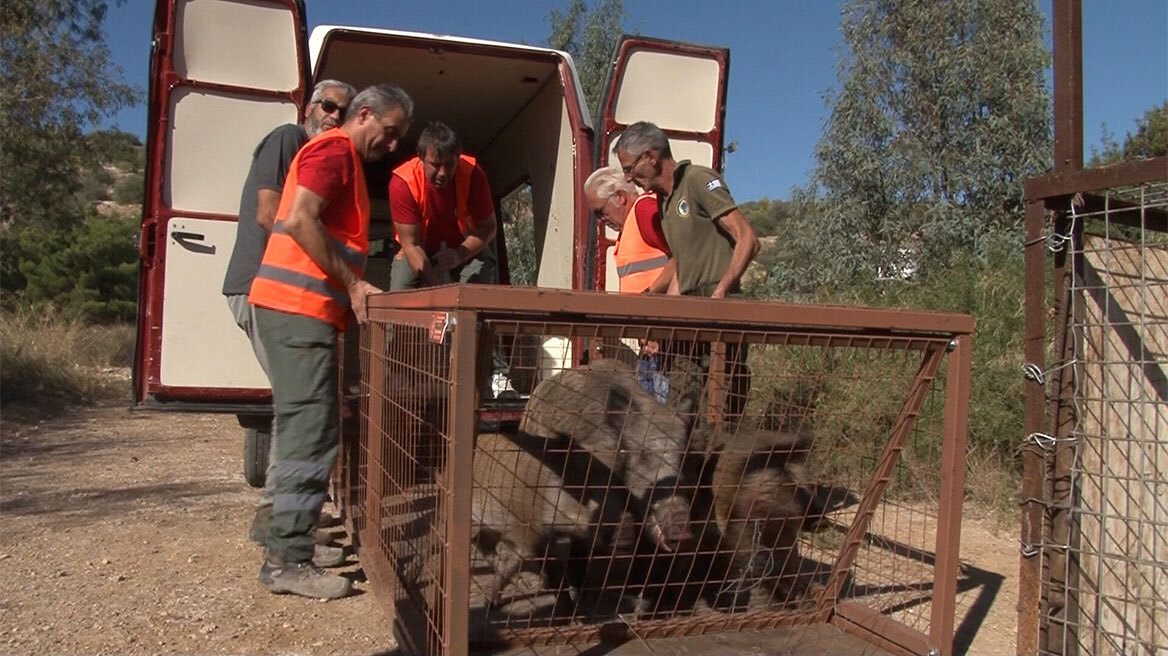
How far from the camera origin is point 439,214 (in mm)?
5812

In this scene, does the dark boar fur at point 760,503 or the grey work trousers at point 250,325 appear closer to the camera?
the dark boar fur at point 760,503

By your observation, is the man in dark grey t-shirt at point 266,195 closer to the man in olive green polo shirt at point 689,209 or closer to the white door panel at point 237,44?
the white door panel at point 237,44

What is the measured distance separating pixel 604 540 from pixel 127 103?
16.1 m

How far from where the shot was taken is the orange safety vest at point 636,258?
545 cm

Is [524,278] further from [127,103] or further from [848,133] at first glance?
[127,103]

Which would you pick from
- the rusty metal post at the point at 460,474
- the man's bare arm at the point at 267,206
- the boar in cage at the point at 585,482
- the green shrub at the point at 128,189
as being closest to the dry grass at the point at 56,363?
the man's bare arm at the point at 267,206

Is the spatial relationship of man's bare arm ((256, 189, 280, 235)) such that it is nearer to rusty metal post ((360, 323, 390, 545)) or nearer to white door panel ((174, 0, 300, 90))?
rusty metal post ((360, 323, 390, 545))

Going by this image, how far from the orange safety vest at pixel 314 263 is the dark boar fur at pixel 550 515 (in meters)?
1.09

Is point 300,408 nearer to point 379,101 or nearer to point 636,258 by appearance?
point 379,101

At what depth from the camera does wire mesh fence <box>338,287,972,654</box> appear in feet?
10.3

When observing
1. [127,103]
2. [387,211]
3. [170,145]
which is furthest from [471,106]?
[127,103]

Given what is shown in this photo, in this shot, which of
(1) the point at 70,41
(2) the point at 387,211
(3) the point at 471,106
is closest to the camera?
(3) the point at 471,106

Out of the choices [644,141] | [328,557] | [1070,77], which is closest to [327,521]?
[328,557]

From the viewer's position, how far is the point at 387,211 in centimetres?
864
